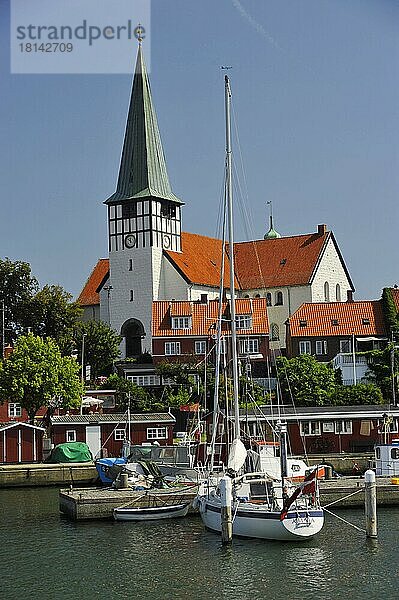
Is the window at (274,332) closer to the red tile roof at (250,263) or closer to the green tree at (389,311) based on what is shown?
the red tile roof at (250,263)

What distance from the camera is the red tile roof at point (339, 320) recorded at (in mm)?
68375

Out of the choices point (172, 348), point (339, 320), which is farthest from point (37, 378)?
point (339, 320)

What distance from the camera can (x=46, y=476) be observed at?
42.4 meters

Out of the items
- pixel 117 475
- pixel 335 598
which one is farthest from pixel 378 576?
pixel 117 475

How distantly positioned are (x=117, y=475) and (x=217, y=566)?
1292 centimetres

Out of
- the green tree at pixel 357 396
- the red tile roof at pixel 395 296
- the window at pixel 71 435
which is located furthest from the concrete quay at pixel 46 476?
the red tile roof at pixel 395 296

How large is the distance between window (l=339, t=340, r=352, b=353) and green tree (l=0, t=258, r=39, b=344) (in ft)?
69.6

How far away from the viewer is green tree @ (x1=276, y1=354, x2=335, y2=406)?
5899 centimetres

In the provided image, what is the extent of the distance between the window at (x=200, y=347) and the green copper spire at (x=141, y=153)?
15.6 metres

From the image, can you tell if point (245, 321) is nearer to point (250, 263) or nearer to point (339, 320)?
point (339, 320)

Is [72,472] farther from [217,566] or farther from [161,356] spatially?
[161,356]

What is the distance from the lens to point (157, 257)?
259 feet

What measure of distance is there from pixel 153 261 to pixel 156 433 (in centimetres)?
3055

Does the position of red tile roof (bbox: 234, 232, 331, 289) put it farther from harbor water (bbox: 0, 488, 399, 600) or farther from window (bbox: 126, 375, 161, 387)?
harbor water (bbox: 0, 488, 399, 600)
